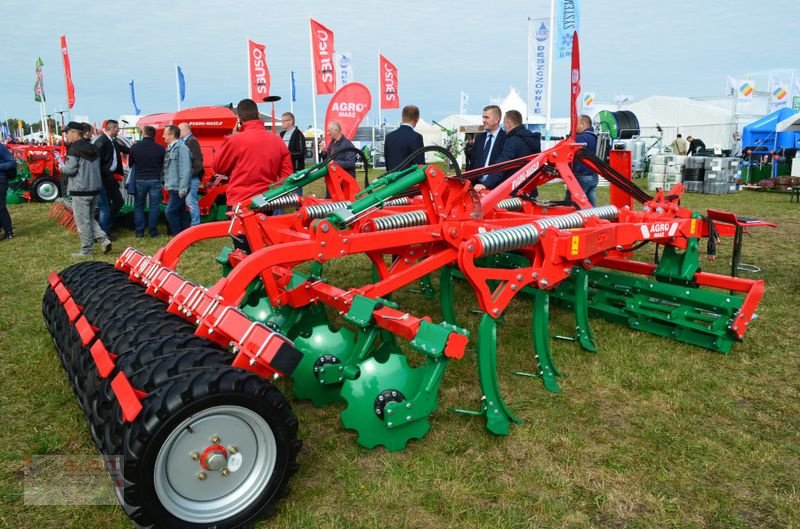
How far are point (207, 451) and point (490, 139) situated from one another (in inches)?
216

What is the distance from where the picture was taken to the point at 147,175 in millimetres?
9367

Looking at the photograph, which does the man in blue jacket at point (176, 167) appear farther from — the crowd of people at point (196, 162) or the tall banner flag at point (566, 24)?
the tall banner flag at point (566, 24)

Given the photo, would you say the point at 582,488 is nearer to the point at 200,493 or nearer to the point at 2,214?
the point at 200,493

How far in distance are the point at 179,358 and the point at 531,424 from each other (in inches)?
83.6

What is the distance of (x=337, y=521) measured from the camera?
2.71 metres

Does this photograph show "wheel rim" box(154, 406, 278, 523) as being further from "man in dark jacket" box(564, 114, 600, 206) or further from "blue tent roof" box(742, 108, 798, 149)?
"blue tent roof" box(742, 108, 798, 149)

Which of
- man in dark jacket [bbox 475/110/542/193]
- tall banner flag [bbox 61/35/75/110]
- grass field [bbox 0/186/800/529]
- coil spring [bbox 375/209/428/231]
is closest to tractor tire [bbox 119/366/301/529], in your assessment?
grass field [bbox 0/186/800/529]

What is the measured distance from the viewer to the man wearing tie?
6.84m

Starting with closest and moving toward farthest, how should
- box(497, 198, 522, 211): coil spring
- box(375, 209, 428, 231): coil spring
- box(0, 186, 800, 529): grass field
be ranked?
1. box(0, 186, 800, 529): grass field
2. box(375, 209, 428, 231): coil spring
3. box(497, 198, 522, 211): coil spring

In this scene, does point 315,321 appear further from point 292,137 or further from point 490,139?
point 292,137

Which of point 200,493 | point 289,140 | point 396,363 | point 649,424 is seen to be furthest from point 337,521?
point 289,140

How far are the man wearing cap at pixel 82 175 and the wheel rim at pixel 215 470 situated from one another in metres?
6.58

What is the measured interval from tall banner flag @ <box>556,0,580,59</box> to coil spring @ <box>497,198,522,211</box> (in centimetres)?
997

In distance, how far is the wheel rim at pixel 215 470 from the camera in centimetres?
244
